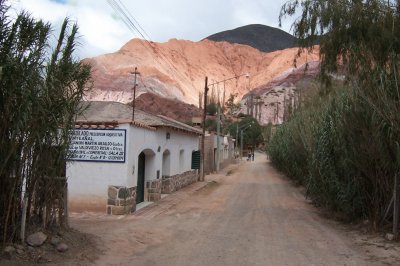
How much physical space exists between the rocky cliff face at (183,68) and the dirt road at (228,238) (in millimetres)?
87200

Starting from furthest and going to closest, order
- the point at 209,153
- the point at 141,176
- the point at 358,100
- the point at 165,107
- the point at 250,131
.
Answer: the point at 250,131 < the point at 165,107 < the point at 209,153 < the point at 141,176 < the point at 358,100

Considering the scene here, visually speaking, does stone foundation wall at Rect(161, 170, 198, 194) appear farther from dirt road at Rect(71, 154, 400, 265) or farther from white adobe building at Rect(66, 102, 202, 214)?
white adobe building at Rect(66, 102, 202, 214)

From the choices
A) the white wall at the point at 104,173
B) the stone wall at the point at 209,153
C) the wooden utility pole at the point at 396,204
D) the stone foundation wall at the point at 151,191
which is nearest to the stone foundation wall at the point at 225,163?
the stone wall at the point at 209,153

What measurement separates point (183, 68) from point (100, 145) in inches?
5196

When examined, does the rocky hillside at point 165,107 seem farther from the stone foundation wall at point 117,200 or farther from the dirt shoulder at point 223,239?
the stone foundation wall at point 117,200

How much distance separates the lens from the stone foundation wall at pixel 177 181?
22703 millimetres

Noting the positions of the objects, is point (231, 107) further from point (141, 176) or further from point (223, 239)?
point (223, 239)

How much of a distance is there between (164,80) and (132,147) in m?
113

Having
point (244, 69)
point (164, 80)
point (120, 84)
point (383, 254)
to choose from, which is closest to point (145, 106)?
point (120, 84)

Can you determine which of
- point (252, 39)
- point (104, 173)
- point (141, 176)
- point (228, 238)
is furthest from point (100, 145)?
point (252, 39)

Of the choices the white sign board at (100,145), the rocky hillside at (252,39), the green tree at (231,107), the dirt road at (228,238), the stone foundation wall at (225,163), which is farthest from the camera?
the rocky hillside at (252,39)

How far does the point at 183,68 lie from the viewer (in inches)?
5738

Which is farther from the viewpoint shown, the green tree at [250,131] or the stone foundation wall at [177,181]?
the green tree at [250,131]

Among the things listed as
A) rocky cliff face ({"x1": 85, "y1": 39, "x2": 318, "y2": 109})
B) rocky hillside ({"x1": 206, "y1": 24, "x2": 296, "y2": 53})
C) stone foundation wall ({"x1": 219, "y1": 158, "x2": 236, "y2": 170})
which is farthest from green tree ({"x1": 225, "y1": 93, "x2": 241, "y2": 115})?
rocky hillside ({"x1": 206, "y1": 24, "x2": 296, "y2": 53})
